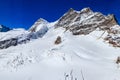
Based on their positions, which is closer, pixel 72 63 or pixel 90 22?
pixel 72 63

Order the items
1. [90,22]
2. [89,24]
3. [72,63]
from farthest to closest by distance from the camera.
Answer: [90,22], [89,24], [72,63]

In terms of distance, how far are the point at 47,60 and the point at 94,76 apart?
976 cm

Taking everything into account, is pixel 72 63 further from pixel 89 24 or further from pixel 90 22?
pixel 90 22

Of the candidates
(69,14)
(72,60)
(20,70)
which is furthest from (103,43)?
(69,14)

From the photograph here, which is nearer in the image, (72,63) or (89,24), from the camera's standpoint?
(72,63)

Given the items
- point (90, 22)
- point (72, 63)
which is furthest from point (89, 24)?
point (72, 63)

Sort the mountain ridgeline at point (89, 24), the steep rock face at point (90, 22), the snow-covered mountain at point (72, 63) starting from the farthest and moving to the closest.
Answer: the steep rock face at point (90, 22) < the mountain ridgeline at point (89, 24) < the snow-covered mountain at point (72, 63)

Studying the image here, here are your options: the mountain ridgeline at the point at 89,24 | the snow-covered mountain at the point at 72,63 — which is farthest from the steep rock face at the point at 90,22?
the snow-covered mountain at the point at 72,63

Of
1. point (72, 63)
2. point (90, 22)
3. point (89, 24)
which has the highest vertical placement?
point (90, 22)

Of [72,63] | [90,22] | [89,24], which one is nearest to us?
[72,63]

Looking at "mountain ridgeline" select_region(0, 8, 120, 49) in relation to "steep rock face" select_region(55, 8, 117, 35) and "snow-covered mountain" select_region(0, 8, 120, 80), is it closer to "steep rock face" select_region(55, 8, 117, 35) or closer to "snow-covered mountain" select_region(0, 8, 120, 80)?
"steep rock face" select_region(55, 8, 117, 35)

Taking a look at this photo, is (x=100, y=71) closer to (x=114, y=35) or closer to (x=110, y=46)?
(x=110, y=46)

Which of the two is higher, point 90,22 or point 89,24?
Answer: point 90,22

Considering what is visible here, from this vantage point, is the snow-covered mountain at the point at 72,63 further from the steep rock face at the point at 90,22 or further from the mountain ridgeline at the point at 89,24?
the steep rock face at the point at 90,22
